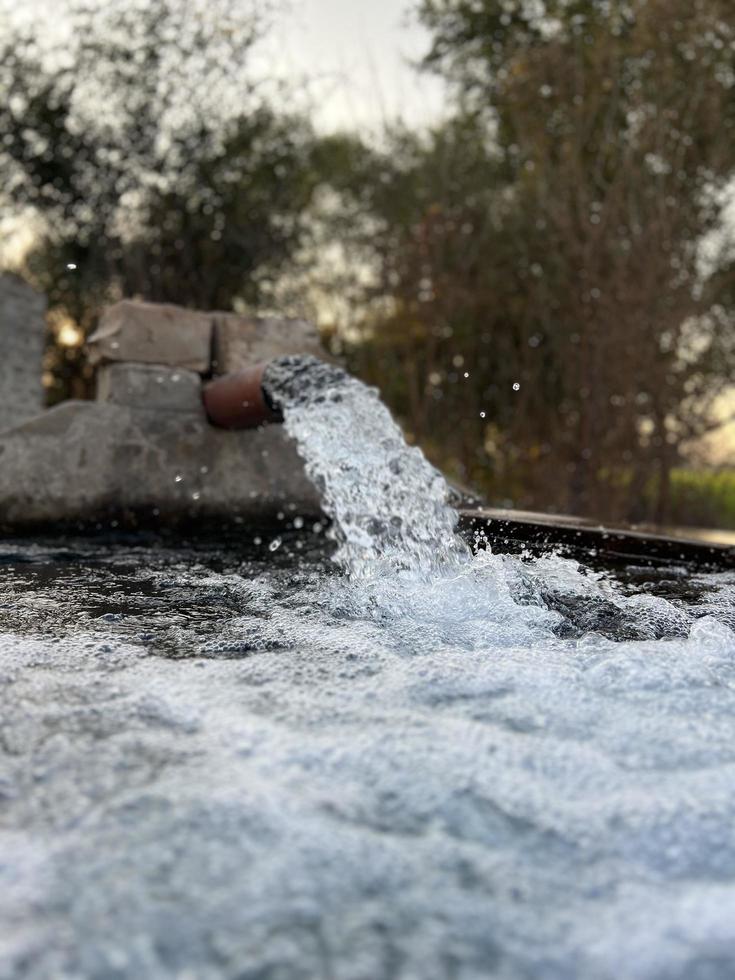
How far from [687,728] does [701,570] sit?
4.98 feet

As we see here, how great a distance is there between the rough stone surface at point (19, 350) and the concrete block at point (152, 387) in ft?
9.49

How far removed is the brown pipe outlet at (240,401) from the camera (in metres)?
3.22

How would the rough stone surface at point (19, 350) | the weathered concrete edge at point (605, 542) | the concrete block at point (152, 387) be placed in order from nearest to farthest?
1. the weathered concrete edge at point (605, 542)
2. the concrete block at point (152, 387)
3. the rough stone surface at point (19, 350)

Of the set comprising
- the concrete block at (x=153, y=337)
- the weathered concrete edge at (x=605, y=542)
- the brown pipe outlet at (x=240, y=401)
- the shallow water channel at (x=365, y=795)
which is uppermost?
the concrete block at (x=153, y=337)

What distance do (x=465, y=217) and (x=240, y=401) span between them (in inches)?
187

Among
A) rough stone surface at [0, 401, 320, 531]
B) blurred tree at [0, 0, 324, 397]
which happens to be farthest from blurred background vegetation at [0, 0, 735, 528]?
rough stone surface at [0, 401, 320, 531]

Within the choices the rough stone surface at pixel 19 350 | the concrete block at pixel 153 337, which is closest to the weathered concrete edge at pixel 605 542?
the concrete block at pixel 153 337

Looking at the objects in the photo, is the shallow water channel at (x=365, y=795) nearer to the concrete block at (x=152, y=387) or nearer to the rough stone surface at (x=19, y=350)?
the concrete block at (x=152, y=387)

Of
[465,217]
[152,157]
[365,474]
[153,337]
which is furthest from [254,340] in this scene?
[152,157]

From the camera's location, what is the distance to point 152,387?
3.70m

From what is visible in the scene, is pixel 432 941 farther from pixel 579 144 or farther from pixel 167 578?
pixel 579 144

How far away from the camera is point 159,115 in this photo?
850 cm

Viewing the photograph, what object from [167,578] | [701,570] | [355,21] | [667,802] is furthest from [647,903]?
[355,21]

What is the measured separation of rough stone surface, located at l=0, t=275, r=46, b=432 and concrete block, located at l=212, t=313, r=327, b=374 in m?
2.95
